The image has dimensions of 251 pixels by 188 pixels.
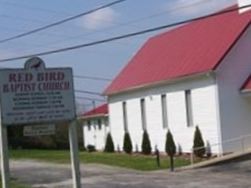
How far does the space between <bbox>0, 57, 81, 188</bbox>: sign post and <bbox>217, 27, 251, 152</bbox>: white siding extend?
1952cm

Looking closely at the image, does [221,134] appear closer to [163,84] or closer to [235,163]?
[235,163]

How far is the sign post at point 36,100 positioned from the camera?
580 inches

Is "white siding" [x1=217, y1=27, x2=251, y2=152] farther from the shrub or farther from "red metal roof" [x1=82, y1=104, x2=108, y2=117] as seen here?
"red metal roof" [x1=82, y1=104, x2=108, y2=117]

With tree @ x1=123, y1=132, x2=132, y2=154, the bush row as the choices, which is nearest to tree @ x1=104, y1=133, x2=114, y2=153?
the bush row

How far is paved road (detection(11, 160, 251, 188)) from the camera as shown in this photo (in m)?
24.2

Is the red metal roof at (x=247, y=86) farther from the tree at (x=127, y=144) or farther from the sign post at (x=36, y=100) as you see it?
the sign post at (x=36, y=100)

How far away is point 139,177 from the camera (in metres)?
27.2

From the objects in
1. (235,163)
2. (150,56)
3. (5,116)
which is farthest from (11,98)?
(150,56)

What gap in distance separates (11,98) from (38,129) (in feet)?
2.82

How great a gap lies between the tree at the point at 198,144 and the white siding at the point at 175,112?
0.28 metres

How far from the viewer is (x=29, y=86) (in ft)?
48.8

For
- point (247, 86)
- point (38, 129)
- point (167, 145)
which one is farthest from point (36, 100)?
point (167, 145)

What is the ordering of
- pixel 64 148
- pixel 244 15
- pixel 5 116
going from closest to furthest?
pixel 5 116
pixel 244 15
pixel 64 148

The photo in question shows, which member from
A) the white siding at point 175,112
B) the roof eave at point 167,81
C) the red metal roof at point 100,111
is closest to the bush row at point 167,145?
the white siding at point 175,112
